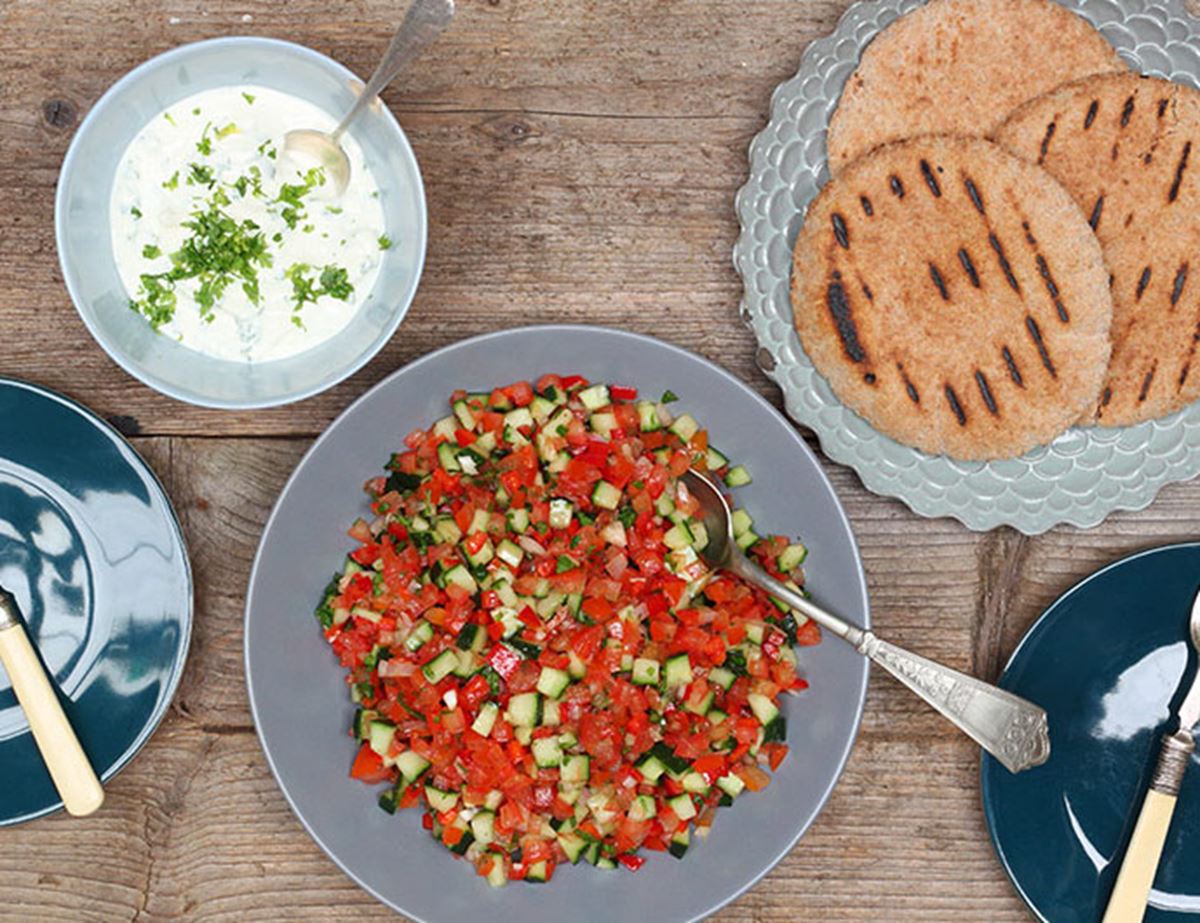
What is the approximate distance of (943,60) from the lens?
2.30 meters

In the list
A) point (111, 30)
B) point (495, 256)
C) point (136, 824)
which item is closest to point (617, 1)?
point (495, 256)

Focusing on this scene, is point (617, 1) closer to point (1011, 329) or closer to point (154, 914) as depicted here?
point (1011, 329)

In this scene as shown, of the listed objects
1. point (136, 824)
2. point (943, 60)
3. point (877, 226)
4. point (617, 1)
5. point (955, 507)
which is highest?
point (617, 1)

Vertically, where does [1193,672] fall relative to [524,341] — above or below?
below

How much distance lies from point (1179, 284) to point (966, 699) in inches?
37.1

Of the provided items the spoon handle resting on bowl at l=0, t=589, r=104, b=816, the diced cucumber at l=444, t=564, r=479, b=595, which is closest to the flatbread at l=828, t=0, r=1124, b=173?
the diced cucumber at l=444, t=564, r=479, b=595

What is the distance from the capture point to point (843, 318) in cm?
234

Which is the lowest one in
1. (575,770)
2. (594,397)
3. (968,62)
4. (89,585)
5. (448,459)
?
(575,770)

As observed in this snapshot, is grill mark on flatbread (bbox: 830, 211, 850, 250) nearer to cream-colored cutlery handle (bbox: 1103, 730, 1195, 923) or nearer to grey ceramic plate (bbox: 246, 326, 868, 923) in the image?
grey ceramic plate (bbox: 246, 326, 868, 923)

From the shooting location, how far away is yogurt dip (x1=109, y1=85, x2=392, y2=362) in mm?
2170

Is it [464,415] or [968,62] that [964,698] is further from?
[968,62]

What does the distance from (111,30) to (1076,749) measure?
101 inches

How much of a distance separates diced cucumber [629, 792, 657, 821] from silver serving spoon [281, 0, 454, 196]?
52.5 inches

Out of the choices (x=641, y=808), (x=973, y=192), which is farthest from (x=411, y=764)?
(x=973, y=192)
